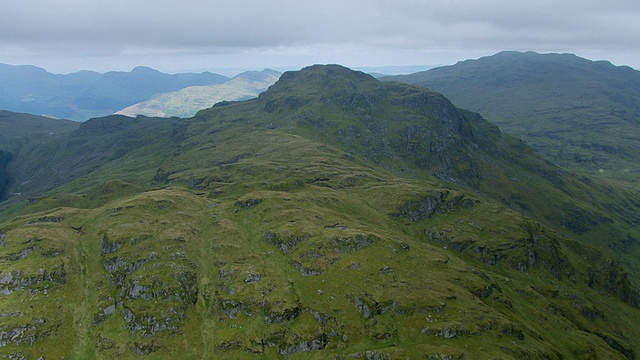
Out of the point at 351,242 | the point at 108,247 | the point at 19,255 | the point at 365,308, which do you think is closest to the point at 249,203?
the point at 351,242

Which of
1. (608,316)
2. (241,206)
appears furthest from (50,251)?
(608,316)

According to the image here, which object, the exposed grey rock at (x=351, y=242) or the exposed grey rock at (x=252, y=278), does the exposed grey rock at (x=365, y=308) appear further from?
the exposed grey rock at (x=252, y=278)

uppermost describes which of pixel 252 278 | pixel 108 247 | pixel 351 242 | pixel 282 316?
pixel 351 242

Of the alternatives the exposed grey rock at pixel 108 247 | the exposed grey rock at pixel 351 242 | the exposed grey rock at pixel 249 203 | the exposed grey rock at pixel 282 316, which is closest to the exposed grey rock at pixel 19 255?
the exposed grey rock at pixel 108 247

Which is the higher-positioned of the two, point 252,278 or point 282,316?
point 252,278

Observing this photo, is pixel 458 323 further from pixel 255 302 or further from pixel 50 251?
pixel 50 251

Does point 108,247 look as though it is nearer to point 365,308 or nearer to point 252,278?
point 252,278

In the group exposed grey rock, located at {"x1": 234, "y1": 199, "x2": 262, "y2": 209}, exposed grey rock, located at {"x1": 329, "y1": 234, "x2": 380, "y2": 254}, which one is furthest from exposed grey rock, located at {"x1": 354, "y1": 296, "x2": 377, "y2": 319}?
exposed grey rock, located at {"x1": 234, "y1": 199, "x2": 262, "y2": 209}

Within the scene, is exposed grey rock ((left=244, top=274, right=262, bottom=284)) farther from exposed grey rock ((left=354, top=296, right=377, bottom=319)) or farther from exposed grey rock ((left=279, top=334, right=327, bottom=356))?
exposed grey rock ((left=354, top=296, right=377, bottom=319))

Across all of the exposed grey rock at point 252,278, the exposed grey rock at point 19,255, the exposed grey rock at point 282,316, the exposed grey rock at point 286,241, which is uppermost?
the exposed grey rock at point 286,241

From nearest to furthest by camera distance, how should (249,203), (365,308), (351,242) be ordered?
(365,308) → (351,242) → (249,203)

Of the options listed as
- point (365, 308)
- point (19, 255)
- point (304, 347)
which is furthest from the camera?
point (19, 255)
